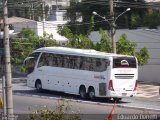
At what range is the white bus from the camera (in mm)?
33188

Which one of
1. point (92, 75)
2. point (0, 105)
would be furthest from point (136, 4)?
point (0, 105)

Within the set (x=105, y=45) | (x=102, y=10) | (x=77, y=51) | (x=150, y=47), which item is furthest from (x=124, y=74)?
(x=102, y=10)

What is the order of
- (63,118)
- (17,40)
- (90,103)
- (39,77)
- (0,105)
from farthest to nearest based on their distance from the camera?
(17,40)
(39,77)
(90,103)
(0,105)
(63,118)

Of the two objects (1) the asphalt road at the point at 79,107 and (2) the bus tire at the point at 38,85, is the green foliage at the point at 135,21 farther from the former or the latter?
(1) the asphalt road at the point at 79,107

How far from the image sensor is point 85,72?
3475cm

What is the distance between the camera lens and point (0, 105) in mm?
16422

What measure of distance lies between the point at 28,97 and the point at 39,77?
4.03 meters

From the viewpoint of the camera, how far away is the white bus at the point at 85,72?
109ft

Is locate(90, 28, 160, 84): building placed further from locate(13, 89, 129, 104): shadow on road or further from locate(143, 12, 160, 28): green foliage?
locate(13, 89, 129, 104): shadow on road

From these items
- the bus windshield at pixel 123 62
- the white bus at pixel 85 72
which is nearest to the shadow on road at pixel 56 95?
the white bus at pixel 85 72

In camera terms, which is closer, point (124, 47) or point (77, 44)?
point (124, 47)

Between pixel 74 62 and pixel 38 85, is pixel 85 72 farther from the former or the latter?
pixel 38 85

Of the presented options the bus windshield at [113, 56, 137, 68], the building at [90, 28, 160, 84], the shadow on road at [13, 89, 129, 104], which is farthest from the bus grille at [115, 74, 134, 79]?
the building at [90, 28, 160, 84]

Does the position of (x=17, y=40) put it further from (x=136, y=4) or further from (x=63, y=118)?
(x=63, y=118)
